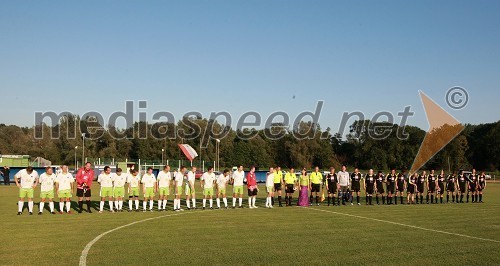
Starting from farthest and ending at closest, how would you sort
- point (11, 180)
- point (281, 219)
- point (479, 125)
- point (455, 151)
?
point (479, 125) → point (455, 151) → point (11, 180) → point (281, 219)

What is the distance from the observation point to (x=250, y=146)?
325ft

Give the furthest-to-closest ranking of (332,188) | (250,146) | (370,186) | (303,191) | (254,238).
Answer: (250,146) < (370,186) < (332,188) < (303,191) < (254,238)

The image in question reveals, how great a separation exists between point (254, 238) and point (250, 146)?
85180 mm

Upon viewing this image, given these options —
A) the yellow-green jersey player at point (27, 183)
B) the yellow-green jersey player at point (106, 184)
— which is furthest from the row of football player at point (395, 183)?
the yellow-green jersey player at point (27, 183)

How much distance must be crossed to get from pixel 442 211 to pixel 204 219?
1095 centimetres

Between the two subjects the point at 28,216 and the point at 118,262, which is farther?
the point at 28,216

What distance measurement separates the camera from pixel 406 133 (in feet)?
333

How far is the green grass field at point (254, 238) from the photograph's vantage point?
10898 mm

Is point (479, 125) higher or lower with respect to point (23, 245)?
higher

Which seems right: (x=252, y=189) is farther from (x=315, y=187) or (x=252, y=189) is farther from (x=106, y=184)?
(x=106, y=184)

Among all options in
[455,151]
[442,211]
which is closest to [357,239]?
[442,211]

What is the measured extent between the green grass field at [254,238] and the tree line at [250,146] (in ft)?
255

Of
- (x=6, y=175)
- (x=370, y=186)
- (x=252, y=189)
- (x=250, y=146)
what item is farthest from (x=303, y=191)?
(x=250, y=146)

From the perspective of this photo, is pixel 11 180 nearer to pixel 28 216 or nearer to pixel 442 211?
pixel 28 216
